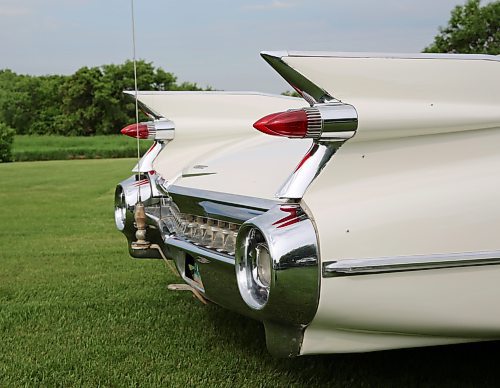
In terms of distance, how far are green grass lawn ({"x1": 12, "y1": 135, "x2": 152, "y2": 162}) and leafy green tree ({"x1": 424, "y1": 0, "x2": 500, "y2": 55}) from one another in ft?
45.8

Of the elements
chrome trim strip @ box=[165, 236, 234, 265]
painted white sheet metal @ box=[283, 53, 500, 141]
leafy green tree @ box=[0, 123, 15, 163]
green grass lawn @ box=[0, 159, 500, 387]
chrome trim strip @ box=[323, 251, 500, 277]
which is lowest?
leafy green tree @ box=[0, 123, 15, 163]

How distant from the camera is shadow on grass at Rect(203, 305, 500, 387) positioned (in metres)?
3.20

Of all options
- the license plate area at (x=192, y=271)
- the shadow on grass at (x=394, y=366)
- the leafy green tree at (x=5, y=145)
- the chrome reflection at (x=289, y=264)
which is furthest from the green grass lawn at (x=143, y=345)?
the leafy green tree at (x=5, y=145)

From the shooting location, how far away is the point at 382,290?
229 centimetres

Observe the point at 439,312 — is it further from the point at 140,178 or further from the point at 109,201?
the point at 109,201

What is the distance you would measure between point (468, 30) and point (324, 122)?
15553mm

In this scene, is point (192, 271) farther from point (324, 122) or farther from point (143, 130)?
point (324, 122)

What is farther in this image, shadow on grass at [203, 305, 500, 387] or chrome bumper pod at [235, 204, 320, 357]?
shadow on grass at [203, 305, 500, 387]

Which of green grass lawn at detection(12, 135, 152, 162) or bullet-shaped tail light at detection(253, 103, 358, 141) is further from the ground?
bullet-shaped tail light at detection(253, 103, 358, 141)

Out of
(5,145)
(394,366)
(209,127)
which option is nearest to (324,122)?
(394,366)

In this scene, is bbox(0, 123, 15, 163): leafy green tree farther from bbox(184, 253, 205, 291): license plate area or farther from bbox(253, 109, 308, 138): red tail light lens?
bbox(253, 109, 308, 138): red tail light lens

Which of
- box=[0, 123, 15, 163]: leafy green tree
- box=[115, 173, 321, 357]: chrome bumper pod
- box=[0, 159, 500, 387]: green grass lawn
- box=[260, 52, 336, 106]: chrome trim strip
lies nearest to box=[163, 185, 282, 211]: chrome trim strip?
box=[115, 173, 321, 357]: chrome bumper pod

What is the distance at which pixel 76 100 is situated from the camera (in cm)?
4766

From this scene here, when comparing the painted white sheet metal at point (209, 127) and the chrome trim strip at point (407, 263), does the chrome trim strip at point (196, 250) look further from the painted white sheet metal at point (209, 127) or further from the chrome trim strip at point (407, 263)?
the chrome trim strip at point (407, 263)
